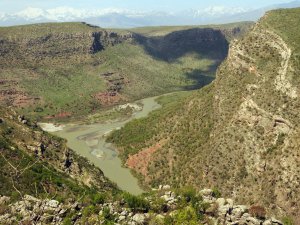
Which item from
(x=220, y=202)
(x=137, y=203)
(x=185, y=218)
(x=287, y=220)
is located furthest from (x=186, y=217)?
(x=287, y=220)

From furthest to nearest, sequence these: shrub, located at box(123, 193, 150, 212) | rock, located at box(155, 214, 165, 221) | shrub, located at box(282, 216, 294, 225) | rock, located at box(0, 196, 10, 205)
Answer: shrub, located at box(282, 216, 294, 225)
rock, located at box(0, 196, 10, 205)
shrub, located at box(123, 193, 150, 212)
rock, located at box(155, 214, 165, 221)

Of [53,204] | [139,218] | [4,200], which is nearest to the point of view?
[139,218]

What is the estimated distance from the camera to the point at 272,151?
79625mm

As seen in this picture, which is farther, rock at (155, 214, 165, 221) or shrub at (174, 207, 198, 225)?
rock at (155, 214, 165, 221)

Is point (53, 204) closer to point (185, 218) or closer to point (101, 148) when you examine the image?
point (185, 218)

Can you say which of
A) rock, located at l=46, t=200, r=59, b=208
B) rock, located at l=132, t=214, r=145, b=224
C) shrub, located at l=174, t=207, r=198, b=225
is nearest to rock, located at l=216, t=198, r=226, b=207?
shrub, located at l=174, t=207, r=198, b=225

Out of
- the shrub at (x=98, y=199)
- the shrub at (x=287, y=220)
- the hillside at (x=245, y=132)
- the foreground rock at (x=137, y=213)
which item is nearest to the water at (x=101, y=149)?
the hillside at (x=245, y=132)

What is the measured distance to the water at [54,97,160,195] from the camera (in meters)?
104

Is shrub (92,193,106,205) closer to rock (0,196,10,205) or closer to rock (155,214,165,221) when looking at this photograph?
rock (155,214,165,221)

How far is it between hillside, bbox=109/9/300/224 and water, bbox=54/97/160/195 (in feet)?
10.3

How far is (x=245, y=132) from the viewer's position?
86500 mm

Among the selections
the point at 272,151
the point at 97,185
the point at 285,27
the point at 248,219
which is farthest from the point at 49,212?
the point at 285,27

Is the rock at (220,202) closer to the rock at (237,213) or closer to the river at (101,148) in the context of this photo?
the rock at (237,213)

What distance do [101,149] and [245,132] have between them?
5466 centimetres
